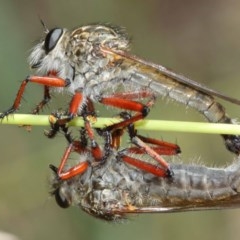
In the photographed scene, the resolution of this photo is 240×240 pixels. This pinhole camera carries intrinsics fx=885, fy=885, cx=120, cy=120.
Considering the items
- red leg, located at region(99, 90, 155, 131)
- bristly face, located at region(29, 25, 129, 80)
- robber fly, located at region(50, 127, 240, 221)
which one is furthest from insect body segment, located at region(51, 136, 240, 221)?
bristly face, located at region(29, 25, 129, 80)

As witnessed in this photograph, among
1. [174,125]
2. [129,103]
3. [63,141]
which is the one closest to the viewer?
[174,125]

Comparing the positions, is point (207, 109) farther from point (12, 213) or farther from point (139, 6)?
point (139, 6)

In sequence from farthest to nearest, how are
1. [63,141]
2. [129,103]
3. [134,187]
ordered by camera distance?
1. [63,141]
2. [134,187]
3. [129,103]

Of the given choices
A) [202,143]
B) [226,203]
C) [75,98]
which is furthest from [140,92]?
[202,143]

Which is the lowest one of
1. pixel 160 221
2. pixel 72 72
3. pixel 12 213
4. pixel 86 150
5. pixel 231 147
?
pixel 160 221

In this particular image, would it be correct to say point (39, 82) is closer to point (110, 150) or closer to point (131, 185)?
point (110, 150)

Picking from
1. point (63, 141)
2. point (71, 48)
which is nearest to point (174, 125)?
point (71, 48)
